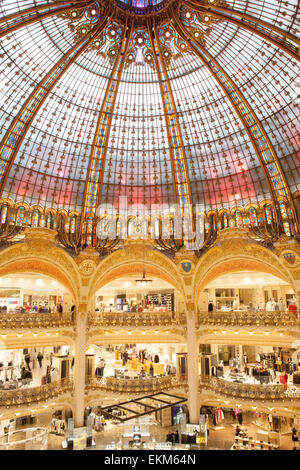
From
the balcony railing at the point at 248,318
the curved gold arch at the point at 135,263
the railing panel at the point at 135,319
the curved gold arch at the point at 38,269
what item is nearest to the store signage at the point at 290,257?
the balcony railing at the point at 248,318

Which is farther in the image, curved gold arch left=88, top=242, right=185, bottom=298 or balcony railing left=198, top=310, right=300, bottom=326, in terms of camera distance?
curved gold arch left=88, top=242, right=185, bottom=298

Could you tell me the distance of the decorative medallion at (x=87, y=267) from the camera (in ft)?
96.4

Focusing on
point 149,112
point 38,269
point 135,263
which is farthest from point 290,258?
point 38,269

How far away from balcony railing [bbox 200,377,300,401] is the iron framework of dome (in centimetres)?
1161

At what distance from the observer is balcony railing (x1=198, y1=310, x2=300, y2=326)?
2583 centimetres

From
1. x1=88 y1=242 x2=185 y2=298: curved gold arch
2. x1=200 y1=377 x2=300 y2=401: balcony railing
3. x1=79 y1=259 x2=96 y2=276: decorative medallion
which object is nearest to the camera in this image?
x1=200 y1=377 x2=300 y2=401: balcony railing

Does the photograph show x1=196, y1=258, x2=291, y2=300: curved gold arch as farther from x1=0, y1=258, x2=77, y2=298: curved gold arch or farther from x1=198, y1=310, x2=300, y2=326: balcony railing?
x1=0, y1=258, x2=77, y2=298: curved gold arch

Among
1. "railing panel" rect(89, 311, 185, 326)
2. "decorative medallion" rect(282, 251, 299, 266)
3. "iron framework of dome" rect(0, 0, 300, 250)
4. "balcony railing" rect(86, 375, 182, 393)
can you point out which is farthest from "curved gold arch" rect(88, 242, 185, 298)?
"decorative medallion" rect(282, 251, 299, 266)

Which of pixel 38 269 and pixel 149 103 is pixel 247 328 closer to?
pixel 38 269

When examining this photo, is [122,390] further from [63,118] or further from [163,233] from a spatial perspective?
[63,118]

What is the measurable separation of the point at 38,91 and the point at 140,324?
814 inches

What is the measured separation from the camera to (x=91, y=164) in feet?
95.0
